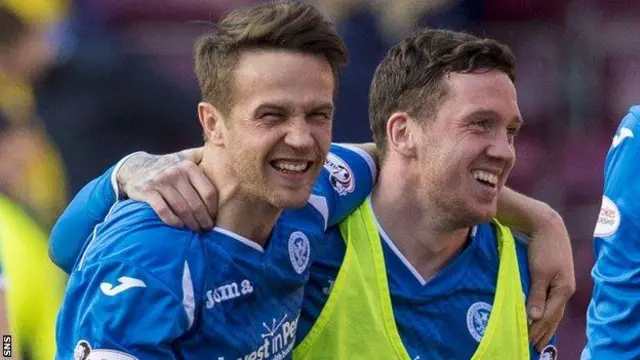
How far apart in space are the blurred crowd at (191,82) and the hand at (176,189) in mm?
1521

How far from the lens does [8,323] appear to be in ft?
14.6

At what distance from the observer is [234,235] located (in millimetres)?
2830

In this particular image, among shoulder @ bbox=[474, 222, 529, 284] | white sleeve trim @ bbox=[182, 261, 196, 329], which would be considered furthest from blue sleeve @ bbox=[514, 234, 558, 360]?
white sleeve trim @ bbox=[182, 261, 196, 329]

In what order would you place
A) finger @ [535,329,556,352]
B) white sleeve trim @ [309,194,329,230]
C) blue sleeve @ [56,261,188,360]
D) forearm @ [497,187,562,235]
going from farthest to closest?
forearm @ [497,187,562,235] < finger @ [535,329,556,352] < white sleeve trim @ [309,194,329,230] < blue sleeve @ [56,261,188,360]

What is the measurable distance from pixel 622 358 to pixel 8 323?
220 cm

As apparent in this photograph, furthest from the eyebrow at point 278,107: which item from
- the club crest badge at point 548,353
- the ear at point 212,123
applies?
the club crest badge at point 548,353

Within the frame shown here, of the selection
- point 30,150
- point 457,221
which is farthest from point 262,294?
point 30,150

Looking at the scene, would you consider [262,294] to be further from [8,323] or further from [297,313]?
[8,323]

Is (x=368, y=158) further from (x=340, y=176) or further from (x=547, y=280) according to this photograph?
(x=547, y=280)

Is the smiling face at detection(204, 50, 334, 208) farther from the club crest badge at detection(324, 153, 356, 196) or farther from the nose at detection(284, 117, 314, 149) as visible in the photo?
the club crest badge at detection(324, 153, 356, 196)

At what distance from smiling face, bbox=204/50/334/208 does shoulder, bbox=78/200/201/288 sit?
20 centimetres

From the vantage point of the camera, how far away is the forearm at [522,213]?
3.48m

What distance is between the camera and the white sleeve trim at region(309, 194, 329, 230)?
3150 mm

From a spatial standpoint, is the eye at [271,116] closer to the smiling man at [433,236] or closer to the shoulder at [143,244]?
the shoulder at [143,244]
